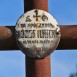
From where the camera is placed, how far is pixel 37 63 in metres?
2.00

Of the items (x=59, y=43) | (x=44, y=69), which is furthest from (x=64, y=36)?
(x=44, y=69)

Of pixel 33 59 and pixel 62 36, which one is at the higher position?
pixel 62 36

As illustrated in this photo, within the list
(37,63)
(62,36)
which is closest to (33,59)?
(37,63)

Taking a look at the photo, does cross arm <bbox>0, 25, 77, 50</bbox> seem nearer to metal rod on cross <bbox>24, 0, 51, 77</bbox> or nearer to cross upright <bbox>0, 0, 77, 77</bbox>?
cross upright <bbox>0, 0, 77, 77</bbox>

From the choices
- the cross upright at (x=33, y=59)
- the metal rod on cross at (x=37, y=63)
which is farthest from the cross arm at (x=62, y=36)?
the metal rod on cross at (x=37, y=63)

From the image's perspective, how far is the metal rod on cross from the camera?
2.00m

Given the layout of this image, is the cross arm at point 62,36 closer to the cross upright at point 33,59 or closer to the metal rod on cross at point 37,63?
the cross upright at point 33,59

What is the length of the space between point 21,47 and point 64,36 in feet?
0.77

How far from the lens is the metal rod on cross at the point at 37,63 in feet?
6.55

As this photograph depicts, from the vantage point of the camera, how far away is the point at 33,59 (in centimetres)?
200

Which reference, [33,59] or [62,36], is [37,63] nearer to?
[33,59]

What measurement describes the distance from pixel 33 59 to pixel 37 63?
29 mm

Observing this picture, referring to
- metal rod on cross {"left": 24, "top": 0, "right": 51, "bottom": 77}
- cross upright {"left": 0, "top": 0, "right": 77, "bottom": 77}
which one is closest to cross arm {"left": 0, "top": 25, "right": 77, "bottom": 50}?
cross upright {"left": 0, "top": 0, "right": 77, "bottom": 77}

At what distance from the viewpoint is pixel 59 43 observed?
2033mm
